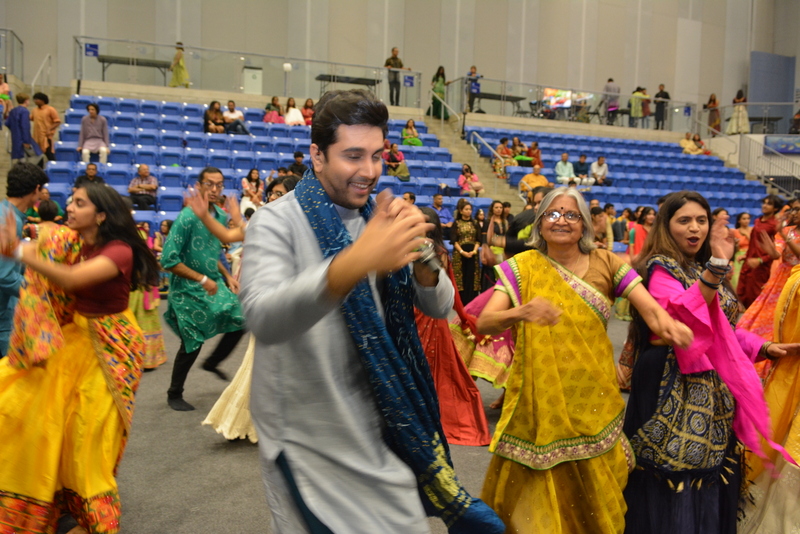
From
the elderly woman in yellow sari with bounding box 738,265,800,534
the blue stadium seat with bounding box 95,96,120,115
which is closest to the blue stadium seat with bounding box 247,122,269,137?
the blue stadium seat with bounding box 95,96,120,115

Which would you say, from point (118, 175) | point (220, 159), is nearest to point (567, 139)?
point (220, 159)

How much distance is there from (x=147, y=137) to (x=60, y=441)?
1054 cm

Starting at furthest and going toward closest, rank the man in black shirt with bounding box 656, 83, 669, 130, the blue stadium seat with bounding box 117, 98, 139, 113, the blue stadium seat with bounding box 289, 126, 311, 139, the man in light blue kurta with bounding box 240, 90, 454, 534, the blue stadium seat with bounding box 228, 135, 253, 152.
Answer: the man in black shirt with bounding box 656, 83, 669, 130
the blue stadium seat with bounding box 289, 126, 311, 139
the blue stadium seat with bounding box 117, 98, 139, 113
the blue stadium seat with bounding box 228, 135, 253, 152
the man in light blue kurta with bounding box 240, 90, 454, 534

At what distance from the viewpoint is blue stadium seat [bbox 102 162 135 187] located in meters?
10.7

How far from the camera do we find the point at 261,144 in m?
12.7

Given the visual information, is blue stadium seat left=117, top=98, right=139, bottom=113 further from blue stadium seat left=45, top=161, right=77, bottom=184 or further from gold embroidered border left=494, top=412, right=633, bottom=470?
gold embroidered border left=494, top=412, right=633, bottom=470

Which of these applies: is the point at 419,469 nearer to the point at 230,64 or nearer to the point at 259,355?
the point at 259,355

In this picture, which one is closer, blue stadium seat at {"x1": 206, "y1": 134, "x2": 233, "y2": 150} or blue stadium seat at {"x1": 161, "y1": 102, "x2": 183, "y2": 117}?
blue stadium seat at {"x1": 206, "y1": 134, "x2": 233, "y2": 150}

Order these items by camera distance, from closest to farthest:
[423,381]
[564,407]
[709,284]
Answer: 1. [423,381]
2. [709,284]
3. [564,407]

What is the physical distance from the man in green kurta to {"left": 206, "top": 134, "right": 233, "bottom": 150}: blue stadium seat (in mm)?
8251

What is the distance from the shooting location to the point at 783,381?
9.68 ft

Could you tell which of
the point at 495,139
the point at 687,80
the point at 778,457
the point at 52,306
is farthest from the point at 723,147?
the point at 52,306

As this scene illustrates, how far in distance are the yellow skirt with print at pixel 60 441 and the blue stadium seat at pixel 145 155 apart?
962 cm

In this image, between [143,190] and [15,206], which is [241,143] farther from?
[15,206]
